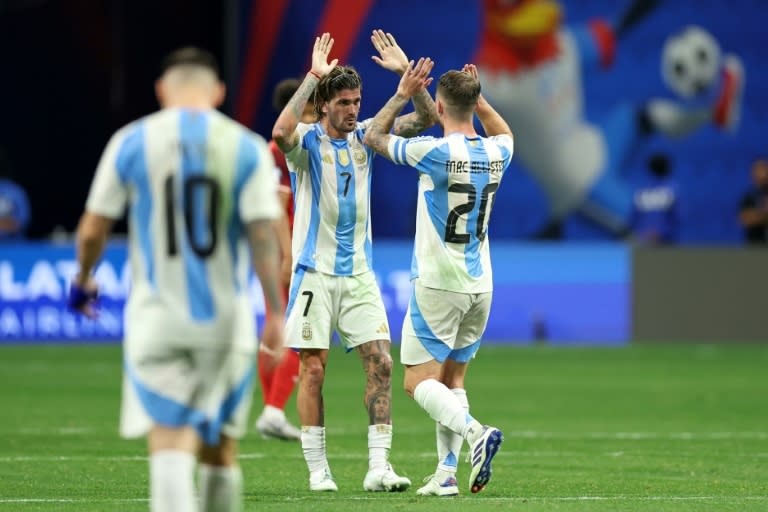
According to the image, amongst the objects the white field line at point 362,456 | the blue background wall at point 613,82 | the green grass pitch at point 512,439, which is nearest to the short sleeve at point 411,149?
the green grass pitch at point 512,439

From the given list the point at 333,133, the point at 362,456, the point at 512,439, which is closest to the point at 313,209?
the point at 333,133

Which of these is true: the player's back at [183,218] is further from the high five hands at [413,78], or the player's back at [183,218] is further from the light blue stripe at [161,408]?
the high five hands at [413,78]

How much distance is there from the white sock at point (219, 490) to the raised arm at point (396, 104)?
10.4ft

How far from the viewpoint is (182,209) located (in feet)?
20.9

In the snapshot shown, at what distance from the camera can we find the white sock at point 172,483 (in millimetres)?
6238

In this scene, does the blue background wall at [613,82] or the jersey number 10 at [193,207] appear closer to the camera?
the jersey number 10 at [193,207]

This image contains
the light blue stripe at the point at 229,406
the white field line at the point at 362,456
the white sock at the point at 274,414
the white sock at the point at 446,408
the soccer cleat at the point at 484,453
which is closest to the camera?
the light blue stripe at the point at 229,406

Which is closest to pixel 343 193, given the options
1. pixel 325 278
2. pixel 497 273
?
pixel 325 278

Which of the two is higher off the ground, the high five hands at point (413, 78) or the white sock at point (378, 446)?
the high five hands at point (413, 78)

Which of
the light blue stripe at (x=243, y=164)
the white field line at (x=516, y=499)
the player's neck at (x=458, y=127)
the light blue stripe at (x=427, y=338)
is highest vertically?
the player's neck at (x=458, y=127)

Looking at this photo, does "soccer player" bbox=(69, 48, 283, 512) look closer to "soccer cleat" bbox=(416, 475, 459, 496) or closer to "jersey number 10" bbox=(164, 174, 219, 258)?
"jersey number 10" bbox=(164, 174, 219, 258)

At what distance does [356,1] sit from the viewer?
2702 centimetres

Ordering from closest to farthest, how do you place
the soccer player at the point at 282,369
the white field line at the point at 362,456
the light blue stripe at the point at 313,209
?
the light blue stripe at the point at 313,209, the white field line at the point at 362,456, the soccer player at the point at 282,369

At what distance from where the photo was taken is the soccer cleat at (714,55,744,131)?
88.9 feet
